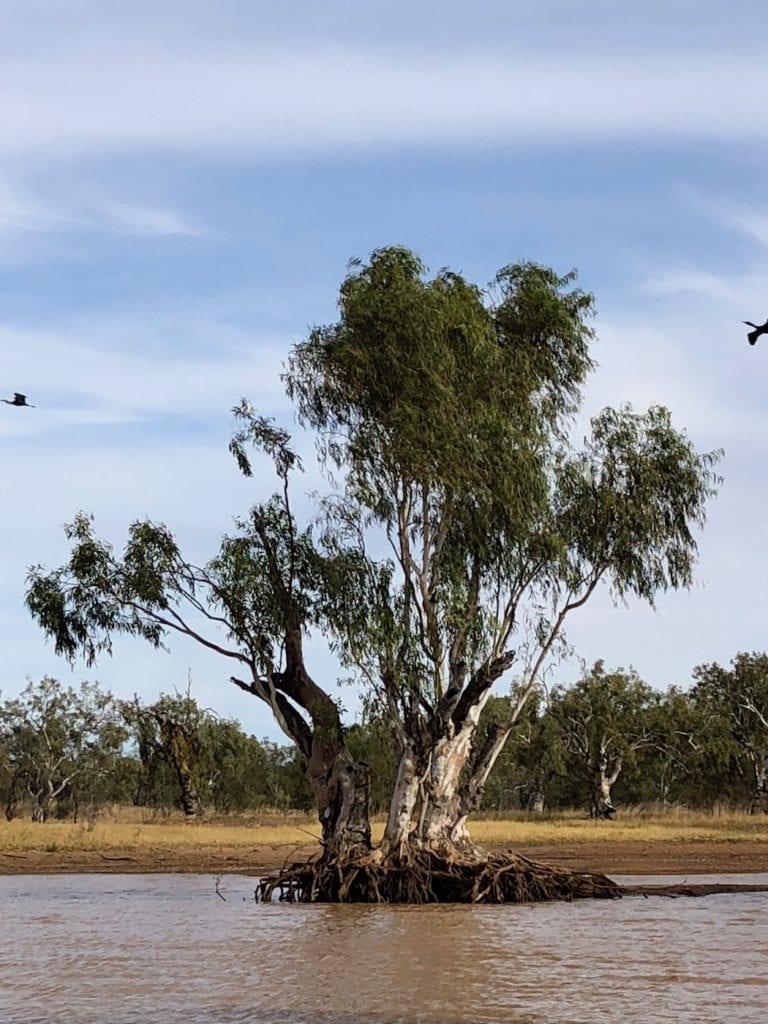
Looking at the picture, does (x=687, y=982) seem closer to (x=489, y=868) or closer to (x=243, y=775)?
(x=489, y=868)

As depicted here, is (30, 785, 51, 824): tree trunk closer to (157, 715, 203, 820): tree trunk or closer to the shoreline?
(157, 715, 203, 820): tree trunk

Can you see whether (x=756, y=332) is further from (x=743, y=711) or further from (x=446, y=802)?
(x=743, y=711)

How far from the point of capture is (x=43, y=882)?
35438mm

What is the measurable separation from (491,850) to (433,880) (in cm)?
1241

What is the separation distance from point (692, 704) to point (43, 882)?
42228mm

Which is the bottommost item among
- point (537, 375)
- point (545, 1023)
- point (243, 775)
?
point (545, 1023)


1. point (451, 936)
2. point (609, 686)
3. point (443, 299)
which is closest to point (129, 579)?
point (443, 299)

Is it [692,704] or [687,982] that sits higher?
[692,704]

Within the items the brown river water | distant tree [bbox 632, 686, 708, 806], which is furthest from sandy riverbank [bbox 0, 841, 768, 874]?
distant tree [bbox 632, 686, 708, 806]

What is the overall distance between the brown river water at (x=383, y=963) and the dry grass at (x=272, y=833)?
15.6 meters

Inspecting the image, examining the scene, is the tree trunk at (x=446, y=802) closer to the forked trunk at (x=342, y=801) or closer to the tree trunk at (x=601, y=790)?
the forked trunk at (x=342, y=801)

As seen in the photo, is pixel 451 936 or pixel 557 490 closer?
pixel 451 936

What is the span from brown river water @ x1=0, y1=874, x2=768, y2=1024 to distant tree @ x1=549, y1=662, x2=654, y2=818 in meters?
35.3

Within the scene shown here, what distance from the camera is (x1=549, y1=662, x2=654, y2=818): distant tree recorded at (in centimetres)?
6462
